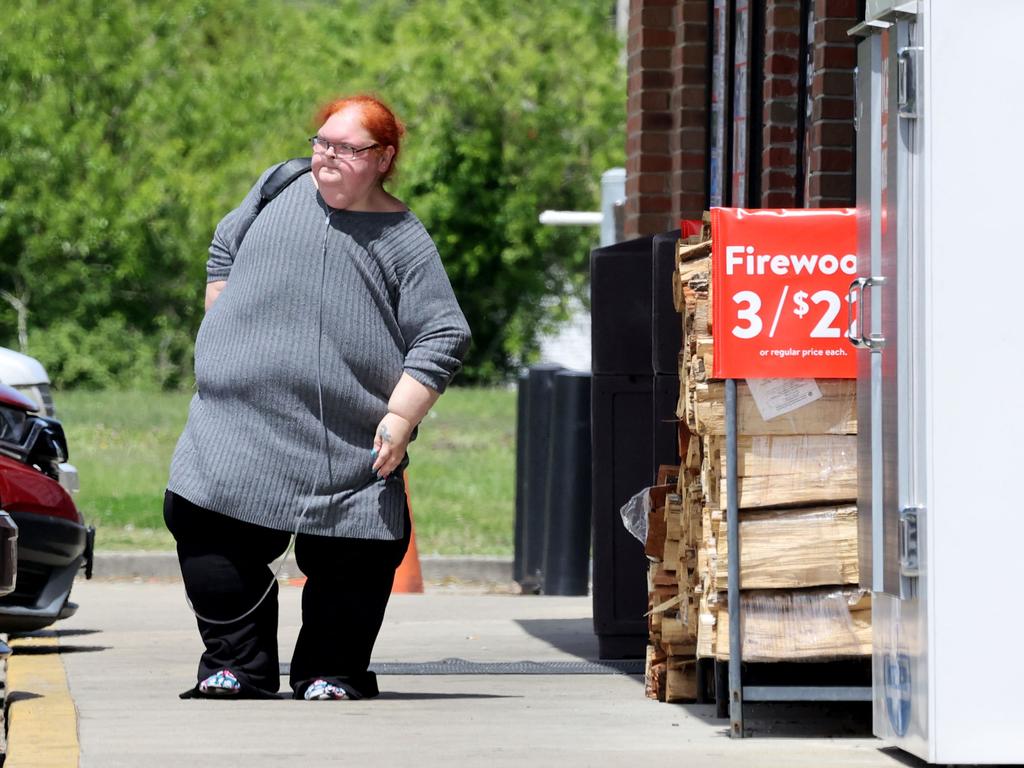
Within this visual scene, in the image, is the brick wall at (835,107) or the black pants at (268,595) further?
the brick wall at (835,107)

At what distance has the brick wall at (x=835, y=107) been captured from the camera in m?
7.28

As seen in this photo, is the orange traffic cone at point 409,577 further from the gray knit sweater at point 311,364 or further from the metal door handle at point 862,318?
the metal door handle at point 862,318

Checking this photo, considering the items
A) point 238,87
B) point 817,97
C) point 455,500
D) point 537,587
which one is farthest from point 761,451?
point 238,87

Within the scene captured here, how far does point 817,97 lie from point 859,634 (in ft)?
7.64

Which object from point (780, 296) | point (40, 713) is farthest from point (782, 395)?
point (40, 713)

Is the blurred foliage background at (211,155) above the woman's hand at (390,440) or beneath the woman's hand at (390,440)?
above

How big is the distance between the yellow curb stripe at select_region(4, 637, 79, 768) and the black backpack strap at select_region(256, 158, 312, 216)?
1.61m

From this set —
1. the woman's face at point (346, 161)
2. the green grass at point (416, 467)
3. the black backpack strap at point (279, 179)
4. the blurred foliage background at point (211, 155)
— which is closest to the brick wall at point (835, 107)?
the woman's face at point (346, 161)

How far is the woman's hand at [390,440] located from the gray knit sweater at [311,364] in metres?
0.07

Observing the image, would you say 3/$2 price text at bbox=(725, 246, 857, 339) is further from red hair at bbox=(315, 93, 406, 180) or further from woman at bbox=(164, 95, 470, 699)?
red hair at bbox=(315, 93, 406, 180)

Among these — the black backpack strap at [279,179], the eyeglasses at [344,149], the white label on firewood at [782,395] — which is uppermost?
the eyeglasses at [344,149]

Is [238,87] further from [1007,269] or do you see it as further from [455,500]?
[1007,269]

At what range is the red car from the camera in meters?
7.40

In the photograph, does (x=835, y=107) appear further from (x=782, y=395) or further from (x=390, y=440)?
(x=390, y=440)
